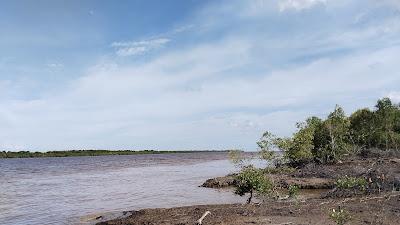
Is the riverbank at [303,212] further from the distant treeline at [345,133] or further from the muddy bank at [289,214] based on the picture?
the distant treeline at [345,133]

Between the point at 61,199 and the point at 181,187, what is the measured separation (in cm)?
1071

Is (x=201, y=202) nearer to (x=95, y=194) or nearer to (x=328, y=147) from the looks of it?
(x=95, y=194)

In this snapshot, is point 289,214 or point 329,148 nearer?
point 289,214

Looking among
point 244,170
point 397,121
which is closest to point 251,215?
point 244,170

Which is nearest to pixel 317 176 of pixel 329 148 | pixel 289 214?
pixel 329 148

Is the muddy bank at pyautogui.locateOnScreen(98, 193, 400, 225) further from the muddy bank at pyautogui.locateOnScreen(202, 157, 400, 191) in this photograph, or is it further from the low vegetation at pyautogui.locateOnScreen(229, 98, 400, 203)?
the muddy bank at pyautogui.locateOnScreen(202, 157, 400, 191)

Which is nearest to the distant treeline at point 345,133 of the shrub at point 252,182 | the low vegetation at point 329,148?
the low vegetation at point 329,148

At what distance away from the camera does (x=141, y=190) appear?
38750 millimetres

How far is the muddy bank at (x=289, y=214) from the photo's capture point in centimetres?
1583

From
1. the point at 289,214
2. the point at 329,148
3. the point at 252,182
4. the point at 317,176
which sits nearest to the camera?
the point at 289,214

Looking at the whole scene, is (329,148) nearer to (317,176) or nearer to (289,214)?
(317,176)

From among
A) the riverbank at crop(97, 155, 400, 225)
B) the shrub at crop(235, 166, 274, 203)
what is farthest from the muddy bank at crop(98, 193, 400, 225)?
the shrub at crop(235, 166, 274, 203)

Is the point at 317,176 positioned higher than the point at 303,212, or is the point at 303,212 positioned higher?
the point at 317,176

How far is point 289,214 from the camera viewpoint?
671 inches
